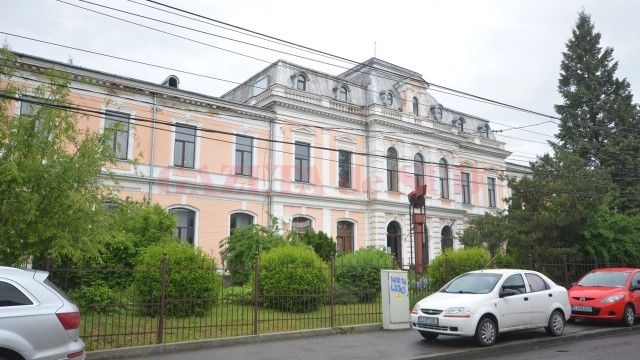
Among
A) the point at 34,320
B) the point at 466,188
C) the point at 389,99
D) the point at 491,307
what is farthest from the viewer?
the point at 466,188

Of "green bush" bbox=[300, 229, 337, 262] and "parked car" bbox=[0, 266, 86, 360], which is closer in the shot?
"parked car" bbox=[0, 266, 86, 360]

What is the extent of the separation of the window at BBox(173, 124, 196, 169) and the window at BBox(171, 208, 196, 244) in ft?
7.92

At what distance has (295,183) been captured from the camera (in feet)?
94.1

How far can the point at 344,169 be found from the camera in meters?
31.5

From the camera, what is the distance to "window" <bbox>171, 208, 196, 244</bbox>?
25031 millimetres

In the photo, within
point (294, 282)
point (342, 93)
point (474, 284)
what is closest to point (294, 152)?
point (342, 93)

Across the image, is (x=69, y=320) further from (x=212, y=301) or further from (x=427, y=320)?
(x=427, y=320)

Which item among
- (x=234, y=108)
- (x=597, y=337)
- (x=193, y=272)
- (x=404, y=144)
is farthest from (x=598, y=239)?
(x=234, y=108)

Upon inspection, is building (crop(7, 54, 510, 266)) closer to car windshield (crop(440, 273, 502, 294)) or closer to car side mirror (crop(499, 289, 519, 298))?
car windshield (crop(440, 273, 502, 294))

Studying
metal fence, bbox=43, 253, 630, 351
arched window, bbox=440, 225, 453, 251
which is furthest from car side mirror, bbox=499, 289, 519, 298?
arched window, bbox=440, 225, 453, 251

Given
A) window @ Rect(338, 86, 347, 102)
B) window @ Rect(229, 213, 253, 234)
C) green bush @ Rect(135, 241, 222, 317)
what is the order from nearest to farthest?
1. green bush @ Rect(135, 241, 222, 317)
2. window @ Rect(229, 213, 253, 234)
3. window @ Rect(338, 86, 347, 102)

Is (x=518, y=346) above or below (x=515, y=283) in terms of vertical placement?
below

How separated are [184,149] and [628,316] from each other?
67.6 feet

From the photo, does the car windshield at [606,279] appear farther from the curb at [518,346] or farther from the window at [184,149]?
the window at [184,149]
